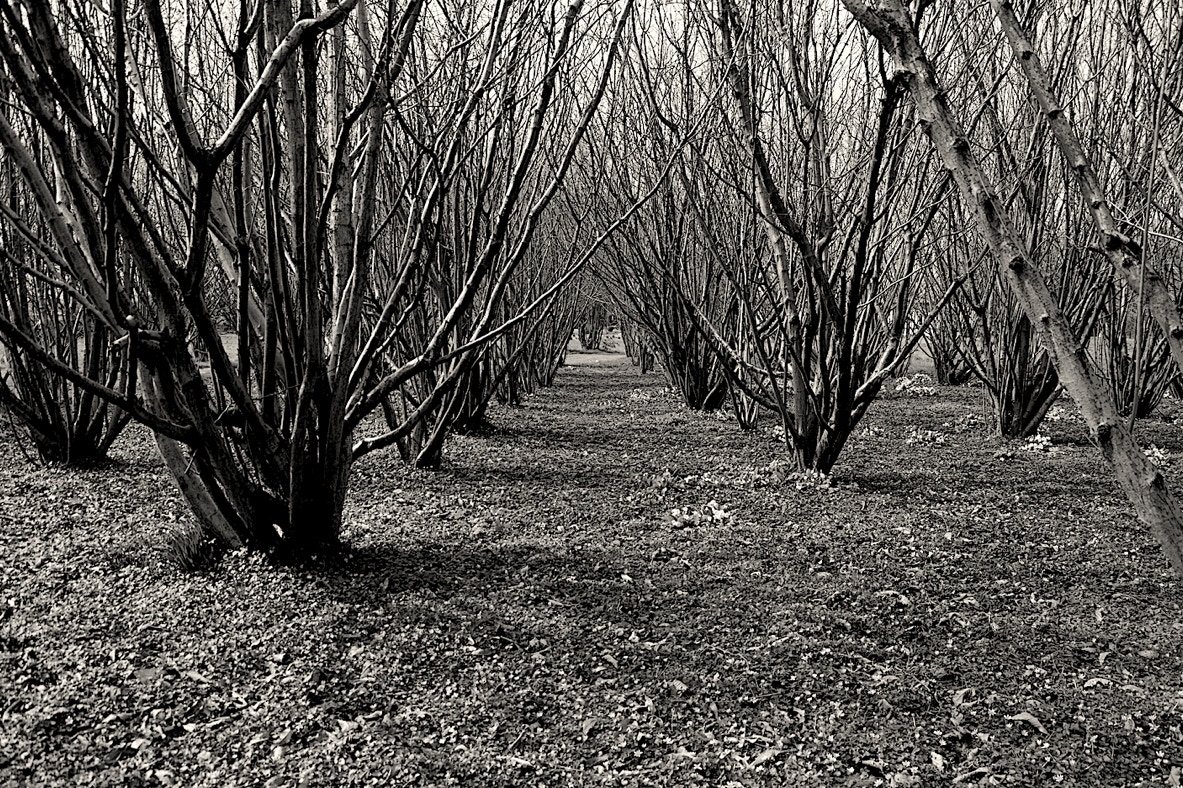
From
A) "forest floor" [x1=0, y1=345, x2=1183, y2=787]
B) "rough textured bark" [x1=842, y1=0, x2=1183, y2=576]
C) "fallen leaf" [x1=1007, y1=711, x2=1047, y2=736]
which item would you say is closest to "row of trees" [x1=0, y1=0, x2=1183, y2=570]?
"rough textured bark" [x1=842, y1=0, x2=1183, y2=576]

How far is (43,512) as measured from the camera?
12.9ft

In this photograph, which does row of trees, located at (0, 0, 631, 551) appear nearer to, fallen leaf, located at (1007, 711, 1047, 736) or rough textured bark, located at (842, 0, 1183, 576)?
rough textured bark, located at (842, 0, 1183, 576)

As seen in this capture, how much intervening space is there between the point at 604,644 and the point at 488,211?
346cm

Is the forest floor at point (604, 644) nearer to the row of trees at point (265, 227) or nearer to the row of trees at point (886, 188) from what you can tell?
the row of trees at point (265, 227)

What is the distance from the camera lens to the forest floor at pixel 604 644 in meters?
1.96

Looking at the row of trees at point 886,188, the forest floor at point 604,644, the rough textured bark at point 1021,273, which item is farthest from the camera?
the row of trees at point 886,188

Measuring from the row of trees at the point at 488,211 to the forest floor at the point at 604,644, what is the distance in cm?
55

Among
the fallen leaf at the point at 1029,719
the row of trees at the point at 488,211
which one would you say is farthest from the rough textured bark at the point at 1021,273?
the fallen leaf at the point at 1029,719

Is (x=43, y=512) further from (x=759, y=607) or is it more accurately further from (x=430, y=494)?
(x=759, y=607)

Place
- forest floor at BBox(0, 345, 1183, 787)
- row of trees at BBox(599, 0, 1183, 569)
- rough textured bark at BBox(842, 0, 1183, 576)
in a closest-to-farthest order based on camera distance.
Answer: rough textured bark at BBox(842, 0, 1183, 576) < forest floor at BBox(0, 345, 1183, 787) < row of trees at BBox(599, 0, 1183, 569)

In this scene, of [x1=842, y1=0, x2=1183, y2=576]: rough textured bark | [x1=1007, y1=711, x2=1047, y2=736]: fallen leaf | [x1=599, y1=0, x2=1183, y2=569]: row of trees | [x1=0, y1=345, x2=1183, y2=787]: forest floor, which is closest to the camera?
[x1=842, y1=0, x2=1183, y2=576]: rough textured bark

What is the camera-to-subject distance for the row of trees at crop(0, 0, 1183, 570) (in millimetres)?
2115

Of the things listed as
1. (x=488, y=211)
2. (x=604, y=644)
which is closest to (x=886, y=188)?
(x=488, y=211)

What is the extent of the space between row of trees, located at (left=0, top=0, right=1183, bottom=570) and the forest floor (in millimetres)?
551
